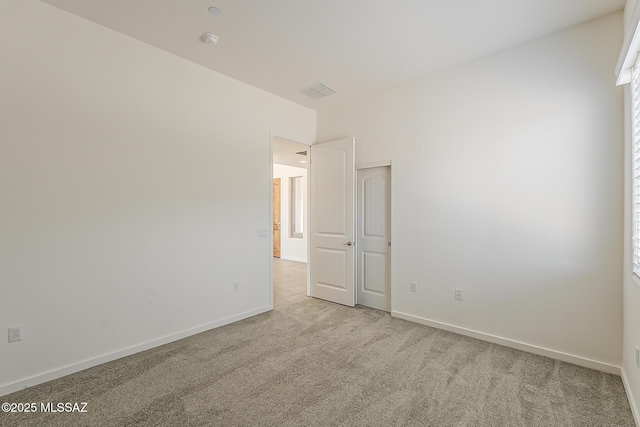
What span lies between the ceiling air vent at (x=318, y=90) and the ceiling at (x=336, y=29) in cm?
36

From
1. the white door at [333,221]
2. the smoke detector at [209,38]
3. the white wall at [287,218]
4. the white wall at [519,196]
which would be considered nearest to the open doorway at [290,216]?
the white wall at [287,218]

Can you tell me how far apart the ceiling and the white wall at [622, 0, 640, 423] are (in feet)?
2.34

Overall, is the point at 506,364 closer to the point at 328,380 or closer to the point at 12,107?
the point at 328,380

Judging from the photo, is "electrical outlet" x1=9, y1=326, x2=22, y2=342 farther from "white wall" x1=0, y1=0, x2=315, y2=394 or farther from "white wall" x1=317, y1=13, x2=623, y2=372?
"white wall" x1=317, y1=13, x2=623, y2=372

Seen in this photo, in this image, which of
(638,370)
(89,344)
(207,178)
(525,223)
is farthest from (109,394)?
(525,223)

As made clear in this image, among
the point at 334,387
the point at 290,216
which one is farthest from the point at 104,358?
the point at 290,216

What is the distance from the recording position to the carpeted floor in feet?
6.14

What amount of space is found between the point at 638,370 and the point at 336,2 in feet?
10.6

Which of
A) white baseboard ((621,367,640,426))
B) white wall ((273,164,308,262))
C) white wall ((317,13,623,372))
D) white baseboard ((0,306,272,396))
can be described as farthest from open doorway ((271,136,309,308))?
white baseboard ((621,367,640,426))

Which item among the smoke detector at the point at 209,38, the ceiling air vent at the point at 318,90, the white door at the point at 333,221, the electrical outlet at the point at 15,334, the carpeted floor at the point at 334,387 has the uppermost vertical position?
the smoke detector at the point at 209,38

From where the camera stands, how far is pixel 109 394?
212 cm

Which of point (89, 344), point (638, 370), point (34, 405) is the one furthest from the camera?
point (89, 344)

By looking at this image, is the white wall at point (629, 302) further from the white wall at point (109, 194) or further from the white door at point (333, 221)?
the white wall at point (109, 194)

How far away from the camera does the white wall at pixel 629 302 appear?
6.23 feet
